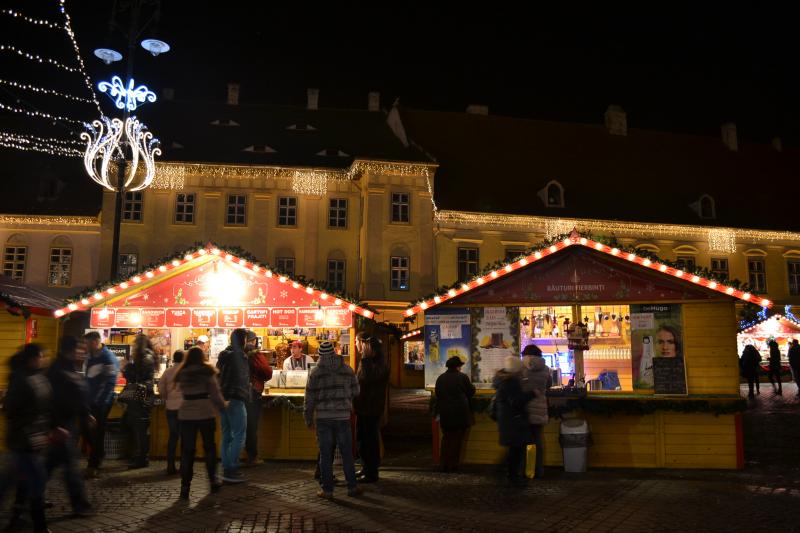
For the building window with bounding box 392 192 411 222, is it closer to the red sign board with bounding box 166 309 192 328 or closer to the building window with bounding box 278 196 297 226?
the building window with bounding box 278 196 297 226

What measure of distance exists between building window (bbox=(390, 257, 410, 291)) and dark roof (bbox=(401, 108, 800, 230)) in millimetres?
3155

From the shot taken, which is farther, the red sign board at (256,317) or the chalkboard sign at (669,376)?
the red sign board at (256,317)

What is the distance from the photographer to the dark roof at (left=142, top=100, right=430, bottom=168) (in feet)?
93.7

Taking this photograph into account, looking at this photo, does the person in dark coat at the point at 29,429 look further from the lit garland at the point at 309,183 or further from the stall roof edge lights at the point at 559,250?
the lit garland at the point at 309,183

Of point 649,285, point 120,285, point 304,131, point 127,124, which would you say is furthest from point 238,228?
point 649,285

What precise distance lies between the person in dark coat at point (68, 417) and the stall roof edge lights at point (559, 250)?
207 inches

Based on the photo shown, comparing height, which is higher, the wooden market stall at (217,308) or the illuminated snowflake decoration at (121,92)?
the illuminated snowflake decoration at (121,92)

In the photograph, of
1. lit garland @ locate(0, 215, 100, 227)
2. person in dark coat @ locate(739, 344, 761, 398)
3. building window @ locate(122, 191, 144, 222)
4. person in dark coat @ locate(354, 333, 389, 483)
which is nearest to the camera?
person in dark coat @ locate(354, 333, 389, 483)

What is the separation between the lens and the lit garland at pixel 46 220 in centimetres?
2759

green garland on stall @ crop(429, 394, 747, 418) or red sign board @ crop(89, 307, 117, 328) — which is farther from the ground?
red sign board @ crop(89, 307, 117, 328)

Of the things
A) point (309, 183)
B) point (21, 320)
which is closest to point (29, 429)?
point (21, 320)

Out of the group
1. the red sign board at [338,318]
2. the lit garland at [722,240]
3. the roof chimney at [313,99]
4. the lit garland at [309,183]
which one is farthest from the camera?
the roof chimney at [313,99]

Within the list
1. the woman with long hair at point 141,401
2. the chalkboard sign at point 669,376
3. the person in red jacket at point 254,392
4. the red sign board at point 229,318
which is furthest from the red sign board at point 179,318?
the chalkboard sign at point 669,376

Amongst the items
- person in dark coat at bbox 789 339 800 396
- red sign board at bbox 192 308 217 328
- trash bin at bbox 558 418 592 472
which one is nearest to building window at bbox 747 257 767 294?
person in dark coat at bbox 789 339 800 396
